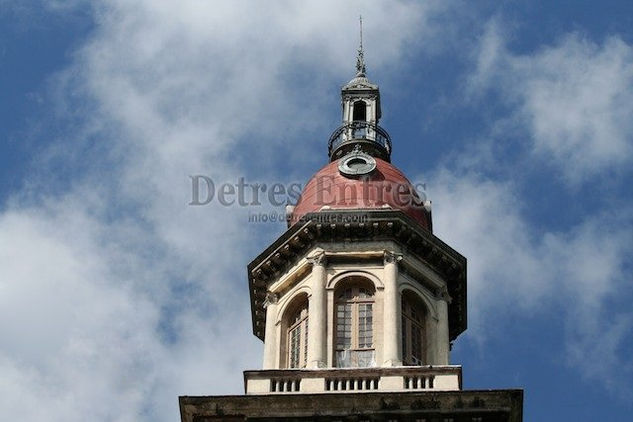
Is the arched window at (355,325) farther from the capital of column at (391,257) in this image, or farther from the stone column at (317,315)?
the capital of column at (391,257)

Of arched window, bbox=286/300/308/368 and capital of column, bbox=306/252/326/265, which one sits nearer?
arched window, bbox=286/300/308/368

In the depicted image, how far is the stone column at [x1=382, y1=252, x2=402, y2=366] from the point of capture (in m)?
43.6

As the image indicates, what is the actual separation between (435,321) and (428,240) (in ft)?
8.69

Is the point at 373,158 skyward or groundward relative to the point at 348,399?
skyward

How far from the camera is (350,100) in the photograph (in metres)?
57.3

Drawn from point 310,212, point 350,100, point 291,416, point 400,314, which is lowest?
point 291,416

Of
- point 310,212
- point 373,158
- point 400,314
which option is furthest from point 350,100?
point 400,314

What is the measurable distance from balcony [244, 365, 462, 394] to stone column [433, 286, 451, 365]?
11.4ft

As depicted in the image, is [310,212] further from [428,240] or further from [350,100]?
[350,100]

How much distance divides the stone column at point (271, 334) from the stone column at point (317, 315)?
1.61 m

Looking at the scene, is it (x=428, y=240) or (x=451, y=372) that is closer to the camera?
(x=451, y=372)

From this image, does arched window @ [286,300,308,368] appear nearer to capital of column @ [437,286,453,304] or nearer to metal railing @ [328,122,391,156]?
capital of column @ [437,286,453,304]

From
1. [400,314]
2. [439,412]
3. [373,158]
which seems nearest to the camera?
[439,412]

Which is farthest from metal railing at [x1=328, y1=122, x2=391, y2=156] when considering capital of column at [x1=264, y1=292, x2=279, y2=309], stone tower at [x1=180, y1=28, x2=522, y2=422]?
capital of column at [x1=264, y1=292, x2=279, y2=309]
